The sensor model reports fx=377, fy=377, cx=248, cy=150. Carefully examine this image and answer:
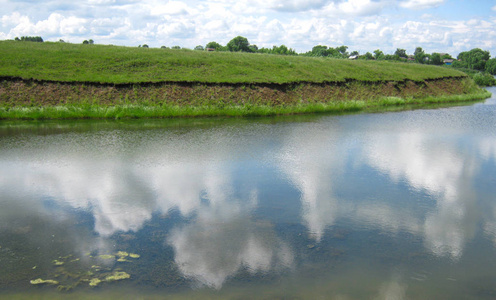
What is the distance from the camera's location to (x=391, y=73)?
38906 mm

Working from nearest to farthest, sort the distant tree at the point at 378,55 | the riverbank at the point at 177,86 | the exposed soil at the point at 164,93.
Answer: the riverbank at the point at 177,86, the exposed soil at the point at 164,93, the distant tree at the point at 378,55

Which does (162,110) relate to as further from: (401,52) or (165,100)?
(401,52)

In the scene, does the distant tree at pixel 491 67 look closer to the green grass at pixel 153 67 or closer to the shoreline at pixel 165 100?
the green grass at pixel 153 67

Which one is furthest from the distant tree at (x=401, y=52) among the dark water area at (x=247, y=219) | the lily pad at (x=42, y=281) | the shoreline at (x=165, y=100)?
the lily pad at (x=42, y=281)

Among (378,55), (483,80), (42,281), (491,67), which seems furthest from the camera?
(491,67)

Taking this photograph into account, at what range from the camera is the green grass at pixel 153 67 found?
26.0 metres

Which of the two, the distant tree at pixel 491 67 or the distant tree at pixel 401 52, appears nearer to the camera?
the distant tree at pixel 491 67

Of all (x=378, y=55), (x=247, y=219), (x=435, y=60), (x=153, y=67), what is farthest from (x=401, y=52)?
(x=247, y=219)

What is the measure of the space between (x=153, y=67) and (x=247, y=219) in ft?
79.4

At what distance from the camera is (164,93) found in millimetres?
24562

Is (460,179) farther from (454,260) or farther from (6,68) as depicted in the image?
(6,68)

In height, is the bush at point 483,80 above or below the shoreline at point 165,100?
above

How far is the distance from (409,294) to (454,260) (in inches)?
55.6

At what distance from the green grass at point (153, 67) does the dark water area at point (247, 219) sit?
41.2ft
